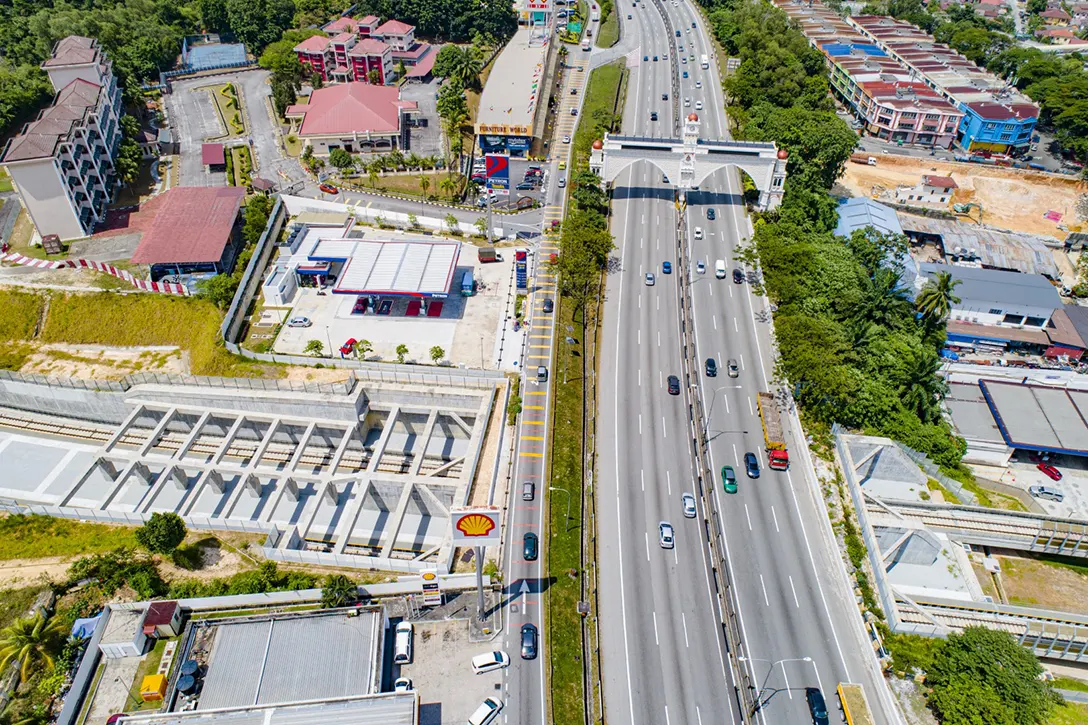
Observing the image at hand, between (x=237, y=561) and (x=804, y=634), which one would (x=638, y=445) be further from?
(x=237, y=561)

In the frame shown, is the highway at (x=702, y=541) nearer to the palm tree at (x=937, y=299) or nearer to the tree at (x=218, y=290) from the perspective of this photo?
the palm tree at (x=937, y=299)

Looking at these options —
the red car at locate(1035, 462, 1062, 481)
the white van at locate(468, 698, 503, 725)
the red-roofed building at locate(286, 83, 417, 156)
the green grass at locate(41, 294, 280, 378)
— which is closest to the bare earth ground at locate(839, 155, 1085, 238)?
the red car at locate(1035, 462, 1062, 481)

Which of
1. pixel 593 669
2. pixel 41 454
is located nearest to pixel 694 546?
pixel 593 669

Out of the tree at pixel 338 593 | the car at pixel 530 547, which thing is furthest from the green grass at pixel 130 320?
the car at pixel 530 547

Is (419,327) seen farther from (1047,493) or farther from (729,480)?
(1047,493)

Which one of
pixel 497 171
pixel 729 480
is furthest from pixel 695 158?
pixel 729 480

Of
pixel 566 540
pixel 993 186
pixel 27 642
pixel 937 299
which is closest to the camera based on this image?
pixel 27 642
